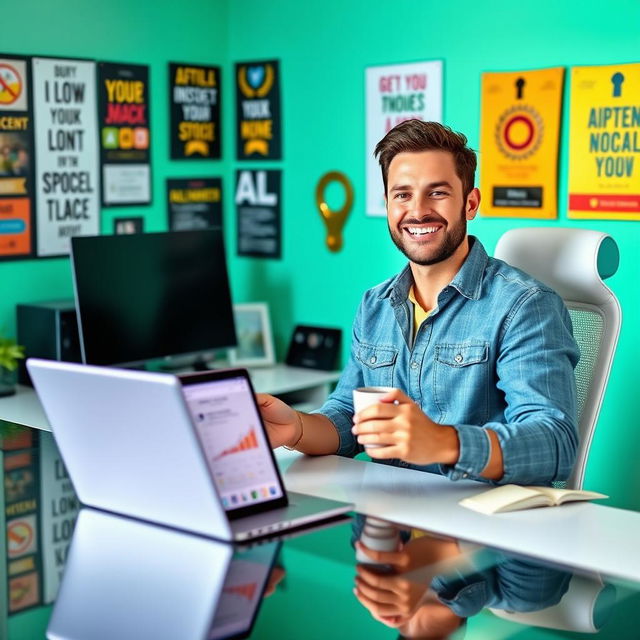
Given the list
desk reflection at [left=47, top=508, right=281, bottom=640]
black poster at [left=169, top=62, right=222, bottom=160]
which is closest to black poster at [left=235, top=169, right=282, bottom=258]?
black poster at [left=169, top=62, right=222, bottom=160]

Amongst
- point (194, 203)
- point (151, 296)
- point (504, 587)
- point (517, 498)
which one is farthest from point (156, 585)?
point (194, 203)

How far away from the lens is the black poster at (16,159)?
3.39 metres

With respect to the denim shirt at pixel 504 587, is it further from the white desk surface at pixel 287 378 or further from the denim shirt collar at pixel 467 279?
the white desk surface at pixel 287 378

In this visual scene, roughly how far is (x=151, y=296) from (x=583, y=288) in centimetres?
165

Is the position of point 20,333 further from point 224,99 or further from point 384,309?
point 384,309

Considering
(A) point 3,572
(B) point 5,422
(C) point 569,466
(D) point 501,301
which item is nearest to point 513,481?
(C) point 569,466

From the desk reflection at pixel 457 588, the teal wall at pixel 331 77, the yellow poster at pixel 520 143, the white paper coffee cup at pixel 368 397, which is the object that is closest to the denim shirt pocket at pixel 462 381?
the white paper coffee cup at pixel 368 397

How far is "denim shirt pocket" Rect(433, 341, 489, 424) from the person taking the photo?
6.63ft

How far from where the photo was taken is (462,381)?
2.04m

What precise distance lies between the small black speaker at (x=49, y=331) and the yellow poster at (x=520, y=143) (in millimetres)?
1350

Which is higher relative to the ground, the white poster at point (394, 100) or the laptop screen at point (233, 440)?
the white poster at point (394, 100)

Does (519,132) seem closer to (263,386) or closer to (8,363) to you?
(263,386)

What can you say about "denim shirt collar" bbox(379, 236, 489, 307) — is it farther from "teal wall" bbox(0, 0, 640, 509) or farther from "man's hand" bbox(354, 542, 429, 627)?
"teal wall" bbox(0, 0, 640, 509)

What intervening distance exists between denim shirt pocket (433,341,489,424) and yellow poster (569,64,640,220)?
121 cm
